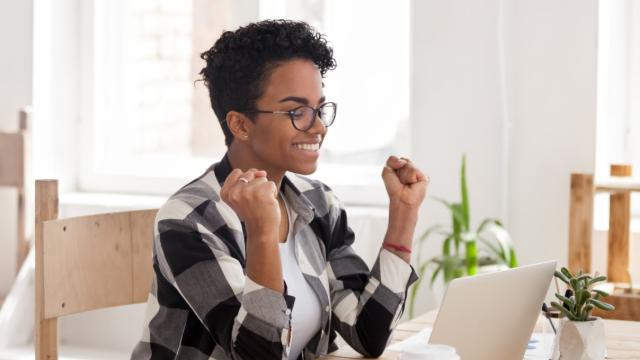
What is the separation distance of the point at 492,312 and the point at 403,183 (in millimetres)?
401

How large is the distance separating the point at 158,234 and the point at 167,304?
0.36 feet

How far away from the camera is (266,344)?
1.54 m

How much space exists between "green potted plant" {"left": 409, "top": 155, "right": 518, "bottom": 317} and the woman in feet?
2.99

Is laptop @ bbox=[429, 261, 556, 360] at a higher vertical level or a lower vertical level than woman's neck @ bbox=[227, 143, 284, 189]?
lower

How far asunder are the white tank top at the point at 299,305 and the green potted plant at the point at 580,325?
422mm

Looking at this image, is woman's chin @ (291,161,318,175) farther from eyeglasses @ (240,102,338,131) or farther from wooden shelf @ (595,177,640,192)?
wooden shelf @ (595,177,640,192)

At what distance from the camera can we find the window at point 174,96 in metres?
3.38

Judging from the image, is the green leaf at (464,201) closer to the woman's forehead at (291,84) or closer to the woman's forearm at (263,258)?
the woman's forehead at (291,84)

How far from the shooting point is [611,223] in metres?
2.75

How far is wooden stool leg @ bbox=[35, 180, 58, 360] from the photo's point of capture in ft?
6.01

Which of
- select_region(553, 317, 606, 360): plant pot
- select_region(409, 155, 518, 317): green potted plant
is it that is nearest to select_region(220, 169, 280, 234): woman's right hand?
select_region(553, 317, 606, 360): plant pot

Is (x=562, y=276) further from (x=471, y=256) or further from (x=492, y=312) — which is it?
(x=471, y=256)

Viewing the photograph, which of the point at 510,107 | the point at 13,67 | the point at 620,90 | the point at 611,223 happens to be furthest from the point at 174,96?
the point at 611,223

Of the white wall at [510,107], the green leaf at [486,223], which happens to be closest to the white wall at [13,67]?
the white wall at [510,107]
